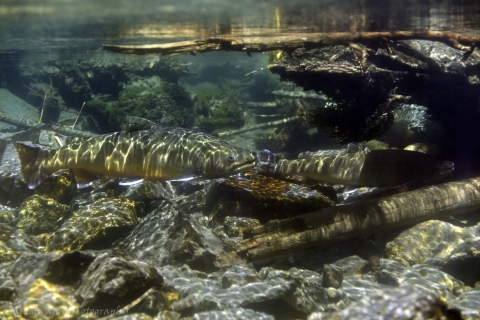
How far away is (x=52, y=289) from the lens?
12.4 ft

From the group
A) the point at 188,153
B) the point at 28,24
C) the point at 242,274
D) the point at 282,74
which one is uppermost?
the point at 28,24

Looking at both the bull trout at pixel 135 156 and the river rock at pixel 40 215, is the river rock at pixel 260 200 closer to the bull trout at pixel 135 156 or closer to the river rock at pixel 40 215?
the bull trout at pixel 135 156

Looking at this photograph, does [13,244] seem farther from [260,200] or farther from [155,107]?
[155,107]

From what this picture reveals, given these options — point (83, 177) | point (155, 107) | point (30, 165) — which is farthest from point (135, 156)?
point (155, 107)

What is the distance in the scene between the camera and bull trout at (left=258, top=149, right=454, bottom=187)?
6.40m

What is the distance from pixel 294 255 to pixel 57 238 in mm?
4064

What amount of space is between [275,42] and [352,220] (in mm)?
3506

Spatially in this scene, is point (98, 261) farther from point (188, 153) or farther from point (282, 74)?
point (282, 74)

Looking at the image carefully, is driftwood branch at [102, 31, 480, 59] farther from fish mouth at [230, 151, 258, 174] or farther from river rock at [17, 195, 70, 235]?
river rock at [17, 195, 70, 235]

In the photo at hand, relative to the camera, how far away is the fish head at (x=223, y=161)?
6.20m

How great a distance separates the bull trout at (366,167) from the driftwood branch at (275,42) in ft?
7.47

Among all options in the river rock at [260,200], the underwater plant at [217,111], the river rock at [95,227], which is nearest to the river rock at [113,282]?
the river rock at [95,227]

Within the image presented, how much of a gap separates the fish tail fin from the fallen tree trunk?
4426mm

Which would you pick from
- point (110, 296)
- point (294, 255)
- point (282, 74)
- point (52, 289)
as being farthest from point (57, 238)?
point (282, 74)
